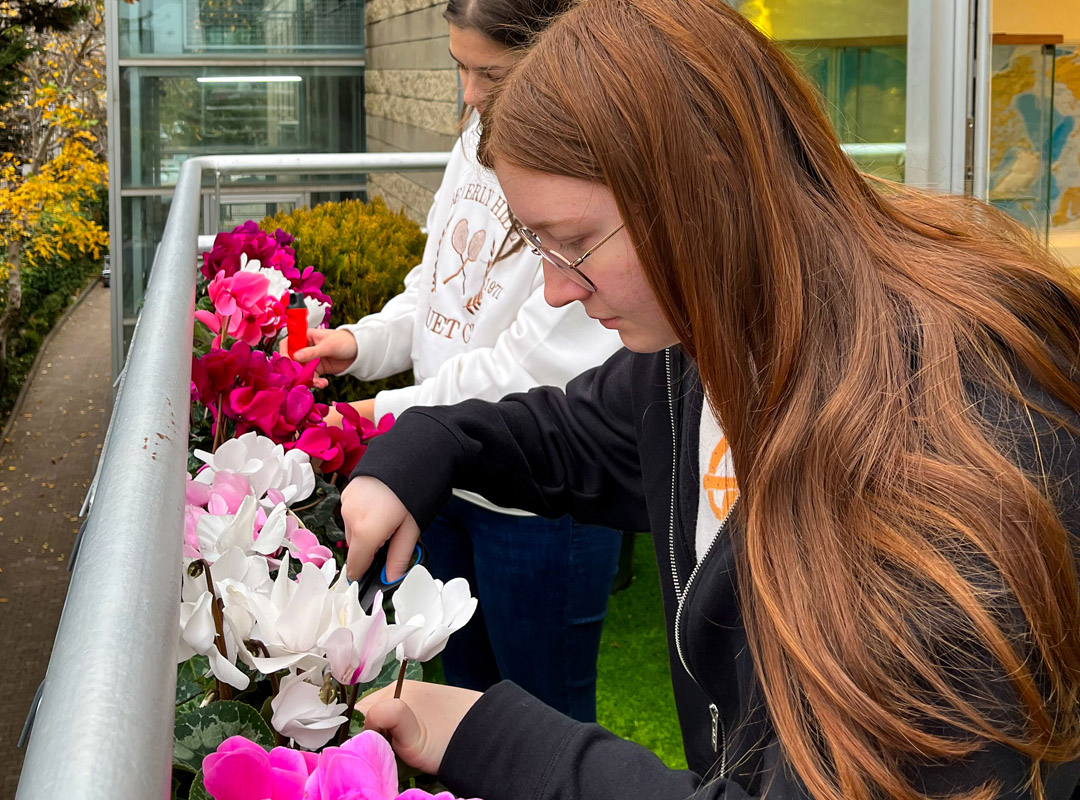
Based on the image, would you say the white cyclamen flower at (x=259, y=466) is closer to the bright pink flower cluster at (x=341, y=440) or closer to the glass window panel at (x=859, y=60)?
the bright pink flower cluster at (x=341, y=440)

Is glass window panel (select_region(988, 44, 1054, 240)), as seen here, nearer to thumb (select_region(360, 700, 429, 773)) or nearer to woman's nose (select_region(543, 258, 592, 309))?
woman's nose (select_region(543, 258, 592, 309))

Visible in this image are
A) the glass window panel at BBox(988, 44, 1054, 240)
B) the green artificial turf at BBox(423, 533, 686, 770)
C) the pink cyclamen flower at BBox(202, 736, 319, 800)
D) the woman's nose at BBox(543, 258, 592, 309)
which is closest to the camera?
the pink cyclamen flower at BBox(202, 736, 319, 800)

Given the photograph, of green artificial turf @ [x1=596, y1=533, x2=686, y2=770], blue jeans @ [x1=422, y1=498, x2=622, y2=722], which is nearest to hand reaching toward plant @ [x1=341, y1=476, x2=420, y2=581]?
blue jeans @ [x1=422, y1=498, x2=622, y2=722]

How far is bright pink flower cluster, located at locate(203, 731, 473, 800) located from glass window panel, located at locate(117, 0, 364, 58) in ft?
39.3

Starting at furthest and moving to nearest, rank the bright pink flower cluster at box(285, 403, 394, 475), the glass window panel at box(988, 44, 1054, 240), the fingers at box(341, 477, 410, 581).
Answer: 1. the glass window panel at box(988, 44, 1054, 240)
2. the bright pink flower cluster at box(285, 403, 394, 475)
3. the fingers at box(341, 477, 410, 581)

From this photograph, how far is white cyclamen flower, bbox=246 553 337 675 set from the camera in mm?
875

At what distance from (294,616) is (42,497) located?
14.5 metres

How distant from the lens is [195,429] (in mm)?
1816

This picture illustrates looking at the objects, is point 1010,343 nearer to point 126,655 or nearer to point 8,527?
point 126,655

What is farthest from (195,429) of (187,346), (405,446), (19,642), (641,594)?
(19,642)

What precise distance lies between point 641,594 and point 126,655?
15.4ft

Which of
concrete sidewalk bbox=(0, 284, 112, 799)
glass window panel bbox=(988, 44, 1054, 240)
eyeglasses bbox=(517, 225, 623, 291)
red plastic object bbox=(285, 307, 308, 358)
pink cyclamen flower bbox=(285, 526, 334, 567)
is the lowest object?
concrete sidewalk bbox=(0, 284, 112, 799)

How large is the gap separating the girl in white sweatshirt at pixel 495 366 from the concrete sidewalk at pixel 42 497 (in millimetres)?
6855

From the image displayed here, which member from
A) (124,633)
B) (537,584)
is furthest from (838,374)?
(537,584)
